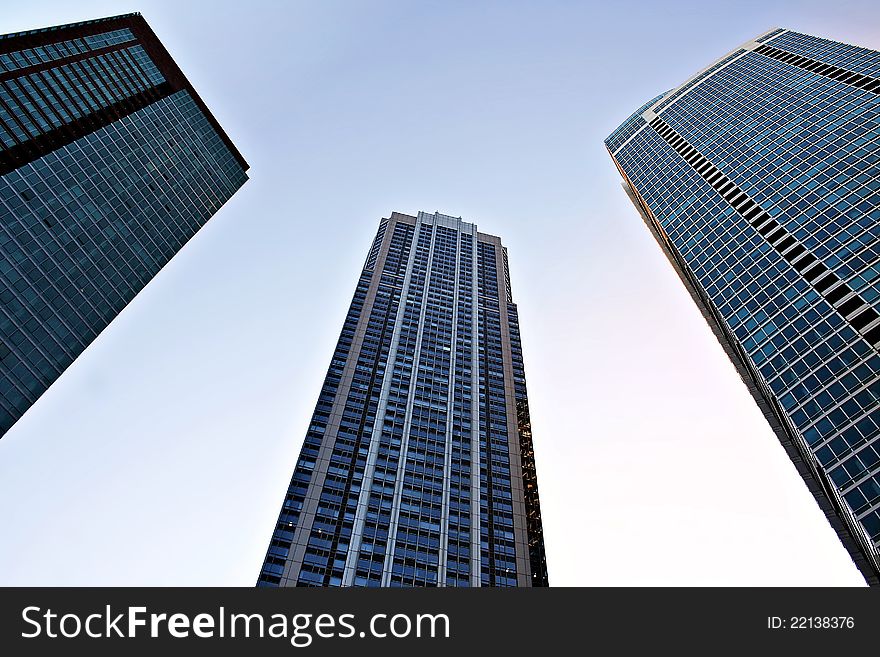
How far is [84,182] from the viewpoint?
298 feet

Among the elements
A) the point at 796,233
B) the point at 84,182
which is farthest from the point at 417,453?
the point at 84,182

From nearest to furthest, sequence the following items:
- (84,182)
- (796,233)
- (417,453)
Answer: (796,233) < (84,182) < (417,453)

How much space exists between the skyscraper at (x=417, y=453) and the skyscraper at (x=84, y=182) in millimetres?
40520

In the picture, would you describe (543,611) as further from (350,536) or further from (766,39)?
(766,39)

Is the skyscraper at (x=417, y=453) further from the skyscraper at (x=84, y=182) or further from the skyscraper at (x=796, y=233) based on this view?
the skyscraper at (x=796, y=233)

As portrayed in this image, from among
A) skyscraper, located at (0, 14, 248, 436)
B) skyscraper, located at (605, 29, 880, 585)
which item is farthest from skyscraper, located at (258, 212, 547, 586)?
skyscraper, located at (605, 29, 880, 585)

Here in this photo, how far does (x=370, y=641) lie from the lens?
54.0 ft

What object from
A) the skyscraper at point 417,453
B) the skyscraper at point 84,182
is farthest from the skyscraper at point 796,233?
the skyscraper at point 84,182

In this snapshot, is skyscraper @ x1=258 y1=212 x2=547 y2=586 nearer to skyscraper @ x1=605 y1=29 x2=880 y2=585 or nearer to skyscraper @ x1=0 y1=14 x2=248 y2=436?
skyscraper @ x1=0 y1=14 x2=248 y2=436

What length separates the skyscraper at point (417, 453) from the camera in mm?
85938

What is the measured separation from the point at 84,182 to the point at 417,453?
240 feet

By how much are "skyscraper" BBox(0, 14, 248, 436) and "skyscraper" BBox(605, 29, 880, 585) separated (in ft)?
293

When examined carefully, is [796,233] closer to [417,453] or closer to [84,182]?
[417,453]

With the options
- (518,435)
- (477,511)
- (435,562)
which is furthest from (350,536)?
(518,435)
